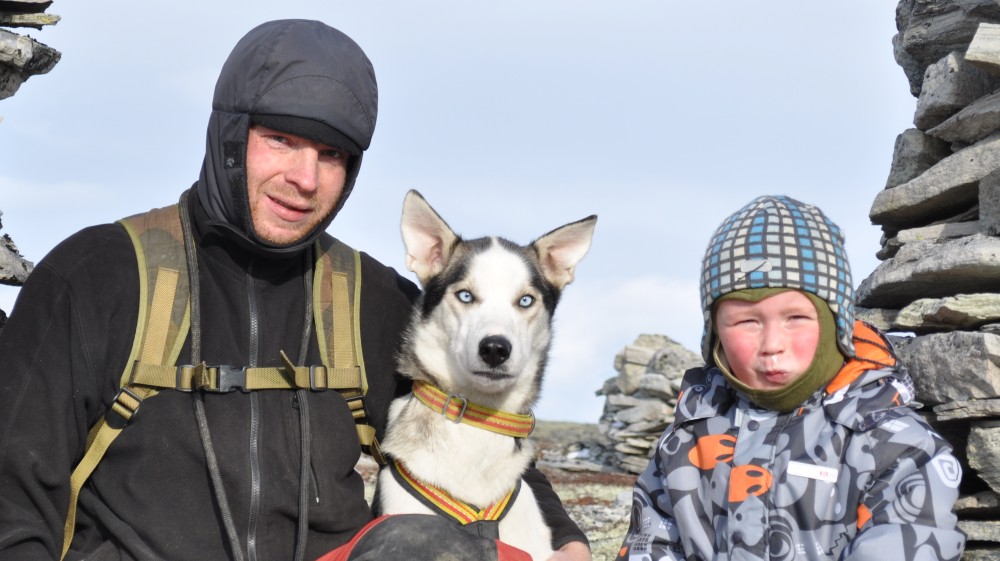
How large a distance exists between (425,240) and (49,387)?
7.40 ft

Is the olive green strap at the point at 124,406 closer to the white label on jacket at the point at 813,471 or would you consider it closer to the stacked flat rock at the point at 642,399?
the white label on jacket at the point at 813,471

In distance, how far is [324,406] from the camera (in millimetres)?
4504

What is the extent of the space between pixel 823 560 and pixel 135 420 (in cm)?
281

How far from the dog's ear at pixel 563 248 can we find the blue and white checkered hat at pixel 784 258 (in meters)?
1.61

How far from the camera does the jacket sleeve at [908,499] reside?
3.49m

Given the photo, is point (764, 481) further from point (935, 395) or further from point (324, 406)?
point (324, 406)

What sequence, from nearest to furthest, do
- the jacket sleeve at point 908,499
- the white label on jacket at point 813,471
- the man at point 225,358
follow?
the jacket sleeve at point 908,499
the white label on jacket at point 813,471
the man at point 225,358

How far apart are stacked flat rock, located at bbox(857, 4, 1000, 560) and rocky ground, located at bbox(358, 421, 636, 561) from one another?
154 inches

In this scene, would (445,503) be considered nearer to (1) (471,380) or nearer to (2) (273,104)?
(1) (471,380)

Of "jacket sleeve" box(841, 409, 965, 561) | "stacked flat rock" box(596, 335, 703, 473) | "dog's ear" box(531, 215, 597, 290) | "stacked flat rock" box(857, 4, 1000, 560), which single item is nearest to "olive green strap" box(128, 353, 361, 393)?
"dog's ear" box(531, 215, 597, 290)

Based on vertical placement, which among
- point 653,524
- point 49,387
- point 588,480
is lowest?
point 588,480

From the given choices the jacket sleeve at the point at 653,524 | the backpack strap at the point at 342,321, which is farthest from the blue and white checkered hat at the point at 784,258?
the backpack strap at the point at 342,321

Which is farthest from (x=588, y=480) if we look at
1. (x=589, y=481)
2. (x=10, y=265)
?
(x=10, y=265)

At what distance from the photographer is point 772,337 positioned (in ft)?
12.8
